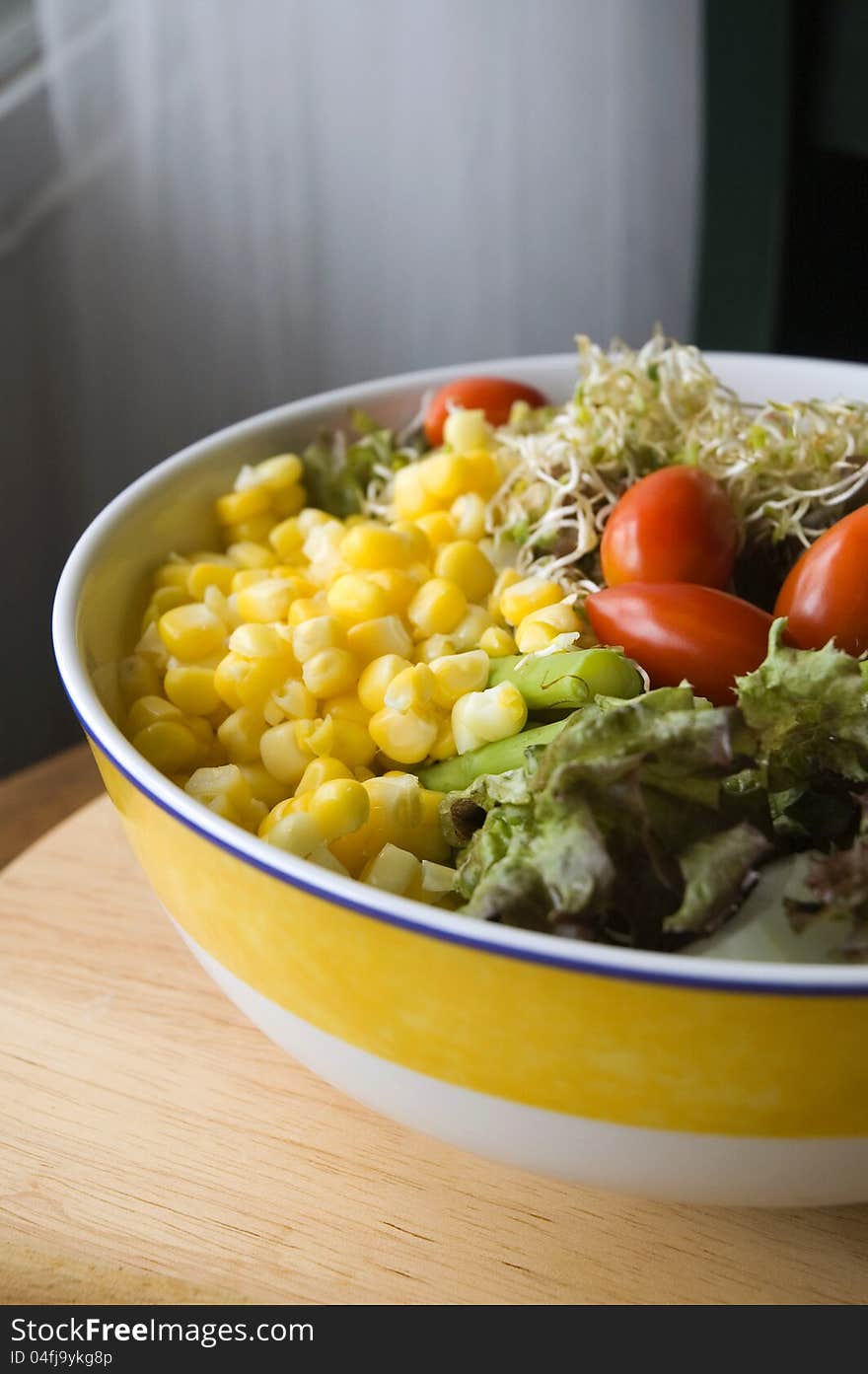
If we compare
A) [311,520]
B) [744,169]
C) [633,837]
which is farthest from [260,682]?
[744,169]

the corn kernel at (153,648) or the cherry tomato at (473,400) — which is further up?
the cherry tomato at (473,400)

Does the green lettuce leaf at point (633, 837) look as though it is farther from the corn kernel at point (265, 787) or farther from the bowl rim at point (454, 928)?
the corn kernel at point (265, 787)

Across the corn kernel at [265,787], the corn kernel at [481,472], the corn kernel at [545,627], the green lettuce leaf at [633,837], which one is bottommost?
the corn kernel at [265,787]

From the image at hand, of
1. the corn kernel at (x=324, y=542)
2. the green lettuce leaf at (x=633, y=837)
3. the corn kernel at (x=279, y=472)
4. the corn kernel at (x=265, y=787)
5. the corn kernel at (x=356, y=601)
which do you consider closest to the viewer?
the green lettuce leaf at (x=633, y=837)

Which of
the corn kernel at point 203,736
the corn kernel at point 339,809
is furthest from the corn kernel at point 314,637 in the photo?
the corn kernel at point 339,809

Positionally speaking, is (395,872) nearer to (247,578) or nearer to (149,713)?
(149,713)

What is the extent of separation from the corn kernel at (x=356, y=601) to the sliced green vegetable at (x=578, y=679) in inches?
7.5

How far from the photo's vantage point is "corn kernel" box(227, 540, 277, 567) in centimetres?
144

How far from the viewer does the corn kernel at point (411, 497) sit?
1490 millimetres

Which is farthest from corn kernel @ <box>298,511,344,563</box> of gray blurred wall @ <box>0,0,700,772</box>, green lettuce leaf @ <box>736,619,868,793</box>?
gray blurred wall @ <box>0,0,700,772</box>

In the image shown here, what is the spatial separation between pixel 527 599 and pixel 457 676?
133mm

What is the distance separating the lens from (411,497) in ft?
4.89

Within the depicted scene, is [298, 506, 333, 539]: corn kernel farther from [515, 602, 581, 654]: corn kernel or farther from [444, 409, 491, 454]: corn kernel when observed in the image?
[515, 602, 581, 654]: corn kernel

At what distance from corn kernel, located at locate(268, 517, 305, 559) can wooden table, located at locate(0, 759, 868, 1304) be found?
0.51 metres
